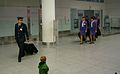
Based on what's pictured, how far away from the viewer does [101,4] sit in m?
24.7

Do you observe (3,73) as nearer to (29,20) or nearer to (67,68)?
(67,68)

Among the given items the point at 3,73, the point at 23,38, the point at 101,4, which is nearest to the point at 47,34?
the point at 23,38

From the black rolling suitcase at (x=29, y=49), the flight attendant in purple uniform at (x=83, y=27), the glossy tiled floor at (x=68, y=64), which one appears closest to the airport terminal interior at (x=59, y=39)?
the glossy tiled floor at (x=68, y=64)

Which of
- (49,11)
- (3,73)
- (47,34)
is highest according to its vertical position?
(49,11)

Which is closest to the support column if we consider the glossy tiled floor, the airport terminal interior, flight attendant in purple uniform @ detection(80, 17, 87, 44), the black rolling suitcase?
the airport terminal interior

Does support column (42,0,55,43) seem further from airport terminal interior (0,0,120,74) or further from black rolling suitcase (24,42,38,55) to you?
black rolling suitcase (24,42,38,55)

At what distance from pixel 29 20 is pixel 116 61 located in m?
9.58

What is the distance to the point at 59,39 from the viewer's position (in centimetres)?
1509

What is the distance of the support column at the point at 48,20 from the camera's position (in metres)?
11.7

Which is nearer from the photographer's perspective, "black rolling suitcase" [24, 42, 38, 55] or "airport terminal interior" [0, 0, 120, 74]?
"airport terminal interior" [0, 0, 120, 74]

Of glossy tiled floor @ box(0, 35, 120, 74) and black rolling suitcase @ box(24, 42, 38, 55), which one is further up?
black rolling suitcase @ box(24, 42, 38, 55)

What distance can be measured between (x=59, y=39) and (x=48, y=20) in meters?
3.52

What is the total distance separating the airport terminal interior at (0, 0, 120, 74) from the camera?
7.03 metres

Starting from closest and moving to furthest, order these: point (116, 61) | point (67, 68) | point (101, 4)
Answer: point (67, 68) → point (116, 61) → point (101, 4)
